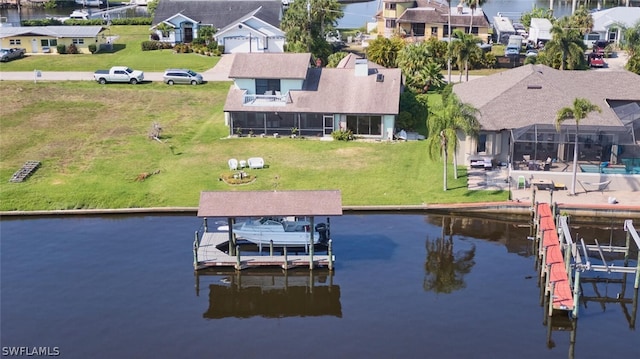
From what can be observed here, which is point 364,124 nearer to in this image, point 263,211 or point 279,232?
point 279,232

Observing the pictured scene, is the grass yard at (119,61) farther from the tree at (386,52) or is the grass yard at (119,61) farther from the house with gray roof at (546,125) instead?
the house with gray roof at (546,125)

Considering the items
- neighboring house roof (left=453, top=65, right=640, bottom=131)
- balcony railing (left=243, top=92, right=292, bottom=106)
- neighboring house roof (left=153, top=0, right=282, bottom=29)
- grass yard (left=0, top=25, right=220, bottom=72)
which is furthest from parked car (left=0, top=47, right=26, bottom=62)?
neighboring house roof (left=453, top=65, right=640, bottom=131)

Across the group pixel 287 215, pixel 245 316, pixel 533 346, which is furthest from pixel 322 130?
pixel 533 346

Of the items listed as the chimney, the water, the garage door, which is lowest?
the chimney

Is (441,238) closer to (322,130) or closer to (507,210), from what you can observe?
(507,210)

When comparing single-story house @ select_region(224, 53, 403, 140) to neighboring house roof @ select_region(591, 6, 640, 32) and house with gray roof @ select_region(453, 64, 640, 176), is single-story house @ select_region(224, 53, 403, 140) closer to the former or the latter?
house with gray roof @ select_region(453, 64, 640, 176)

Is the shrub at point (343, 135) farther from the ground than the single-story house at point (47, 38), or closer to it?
closer to it

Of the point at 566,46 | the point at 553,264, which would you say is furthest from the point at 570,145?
the point at 566,46

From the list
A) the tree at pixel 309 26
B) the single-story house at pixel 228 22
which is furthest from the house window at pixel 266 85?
the single-story house at pixel 228 22
